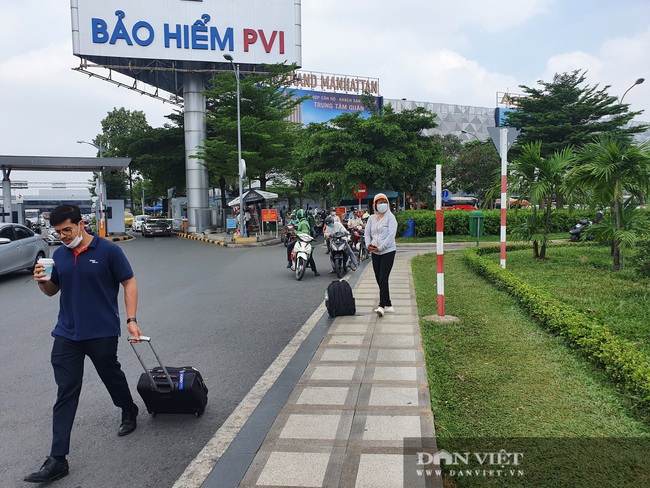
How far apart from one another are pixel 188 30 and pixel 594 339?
106 ft

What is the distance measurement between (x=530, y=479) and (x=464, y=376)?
1.61 meters

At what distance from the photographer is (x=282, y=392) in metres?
4.18

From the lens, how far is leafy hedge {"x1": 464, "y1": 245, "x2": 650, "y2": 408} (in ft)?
12.1

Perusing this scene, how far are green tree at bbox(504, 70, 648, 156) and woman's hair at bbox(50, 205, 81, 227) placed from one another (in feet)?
103

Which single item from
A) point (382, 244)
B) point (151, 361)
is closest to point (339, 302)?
point (382, 244)

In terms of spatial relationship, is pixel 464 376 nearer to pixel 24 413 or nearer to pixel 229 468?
pixel 229 468

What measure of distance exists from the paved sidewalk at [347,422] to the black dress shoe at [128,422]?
A: 94 cm

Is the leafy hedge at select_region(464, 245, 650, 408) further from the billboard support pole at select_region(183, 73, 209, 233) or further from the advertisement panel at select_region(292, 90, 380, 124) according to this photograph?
the advertisement panel at select_region(292, 90, 380, 124)

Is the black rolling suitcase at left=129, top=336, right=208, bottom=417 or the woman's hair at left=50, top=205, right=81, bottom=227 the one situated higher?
the woman's hair at left=50, top=205, right=81, bottom=227

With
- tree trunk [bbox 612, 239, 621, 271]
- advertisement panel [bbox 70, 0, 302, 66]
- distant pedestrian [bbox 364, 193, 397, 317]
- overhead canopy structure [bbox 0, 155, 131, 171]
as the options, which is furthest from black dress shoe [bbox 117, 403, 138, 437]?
advertisement panel [bbox 70, 0, 302, 66]

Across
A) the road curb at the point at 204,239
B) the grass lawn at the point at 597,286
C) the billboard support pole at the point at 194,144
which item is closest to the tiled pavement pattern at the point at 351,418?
the grass lawn at the point at 597,286

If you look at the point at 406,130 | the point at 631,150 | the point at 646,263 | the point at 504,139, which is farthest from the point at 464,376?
the point at 406,130

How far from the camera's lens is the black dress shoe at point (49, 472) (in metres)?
2.99

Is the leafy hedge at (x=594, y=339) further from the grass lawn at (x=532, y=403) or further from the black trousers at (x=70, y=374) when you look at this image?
the black trousers at (x=70, y=374)
